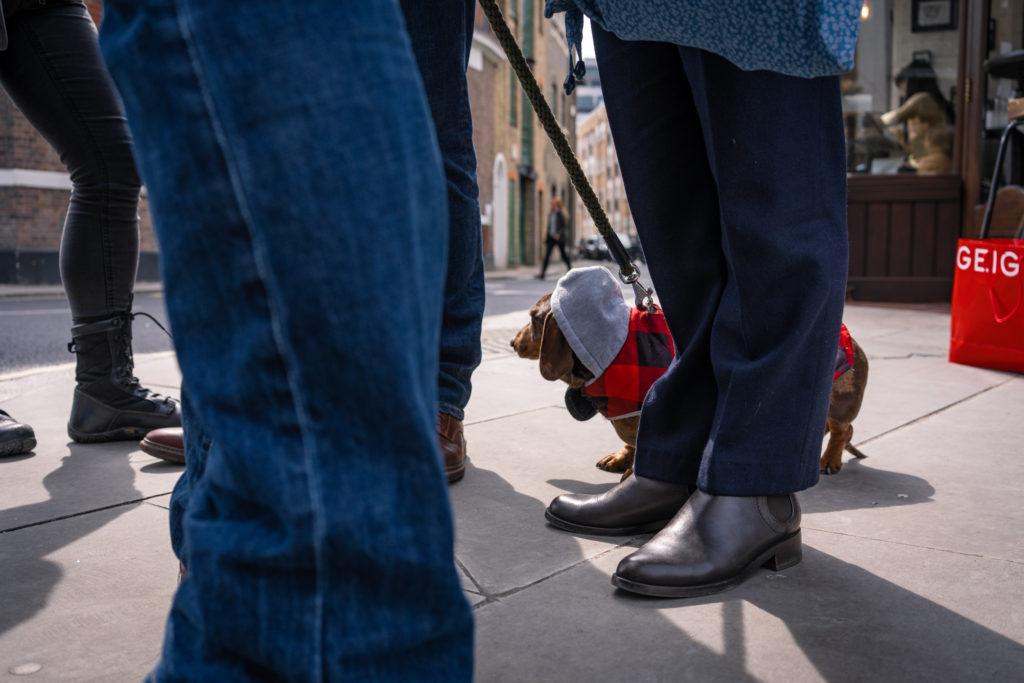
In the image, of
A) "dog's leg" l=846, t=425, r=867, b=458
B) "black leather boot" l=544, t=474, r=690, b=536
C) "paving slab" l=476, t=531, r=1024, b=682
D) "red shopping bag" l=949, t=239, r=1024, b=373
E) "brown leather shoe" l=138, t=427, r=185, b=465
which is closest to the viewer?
"paving slab" l=476, t=531, r=1024, b=682

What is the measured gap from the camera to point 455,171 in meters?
1.91

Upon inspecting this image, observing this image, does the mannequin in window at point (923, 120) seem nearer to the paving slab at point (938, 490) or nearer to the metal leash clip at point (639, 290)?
the paving slab at point (938, 490)

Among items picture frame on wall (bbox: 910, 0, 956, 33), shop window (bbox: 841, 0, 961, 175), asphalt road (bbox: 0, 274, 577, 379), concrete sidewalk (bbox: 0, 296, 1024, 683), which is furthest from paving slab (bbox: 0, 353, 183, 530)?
picture frame on wall (bbox: 910, 0, 956, 33)

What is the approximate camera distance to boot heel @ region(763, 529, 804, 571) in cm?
136

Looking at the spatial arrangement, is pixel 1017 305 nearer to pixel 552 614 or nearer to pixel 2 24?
pixel 552 614

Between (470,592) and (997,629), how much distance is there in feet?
2.28

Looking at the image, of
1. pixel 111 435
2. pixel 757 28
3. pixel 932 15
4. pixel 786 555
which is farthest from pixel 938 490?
pixel 932 15

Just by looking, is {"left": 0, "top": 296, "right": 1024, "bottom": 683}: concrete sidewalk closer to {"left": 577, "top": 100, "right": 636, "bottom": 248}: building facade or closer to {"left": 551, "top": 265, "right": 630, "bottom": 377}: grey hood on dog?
{"left": 551, "top": 265, "right": 630, "bottom": 377}: grey hood on dog

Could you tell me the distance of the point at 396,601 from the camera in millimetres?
599

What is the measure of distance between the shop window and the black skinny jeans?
21.1 feet

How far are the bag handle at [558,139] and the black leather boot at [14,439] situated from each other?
1.42 m

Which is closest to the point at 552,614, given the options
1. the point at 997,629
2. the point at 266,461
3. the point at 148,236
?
the point at 997,629

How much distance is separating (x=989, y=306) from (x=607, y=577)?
292 centimetres

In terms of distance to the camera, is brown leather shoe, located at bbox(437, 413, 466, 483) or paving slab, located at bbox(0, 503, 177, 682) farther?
brown leather shoe, located at bbox(437, 413, 466, 483)
